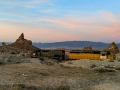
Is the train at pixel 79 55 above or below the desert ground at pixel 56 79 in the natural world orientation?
above

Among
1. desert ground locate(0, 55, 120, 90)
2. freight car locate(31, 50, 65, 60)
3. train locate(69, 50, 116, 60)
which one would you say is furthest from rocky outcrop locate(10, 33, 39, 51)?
desert ground locate(0, 55, 120, 90)

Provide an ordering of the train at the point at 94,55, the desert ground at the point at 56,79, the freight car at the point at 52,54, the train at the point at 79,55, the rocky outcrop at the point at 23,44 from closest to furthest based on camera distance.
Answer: the desert ground at the point at 56,79
the train at the point at 94,55
the train at the point at 79,55
the freight car at the point at 52,54
the rocky outcrop at the point at 23,44

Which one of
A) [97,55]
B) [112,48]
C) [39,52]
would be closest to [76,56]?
[97,55]

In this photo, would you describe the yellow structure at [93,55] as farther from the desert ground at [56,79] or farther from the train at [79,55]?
the desert ground at [56,79]

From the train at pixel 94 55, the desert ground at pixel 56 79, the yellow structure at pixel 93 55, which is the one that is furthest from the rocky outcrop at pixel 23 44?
the desert ground at pixel 56 79

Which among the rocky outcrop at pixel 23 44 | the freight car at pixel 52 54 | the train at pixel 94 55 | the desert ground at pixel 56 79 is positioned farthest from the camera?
the rocky outcrop at pixel 23 44

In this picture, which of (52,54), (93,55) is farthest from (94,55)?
(52,54)

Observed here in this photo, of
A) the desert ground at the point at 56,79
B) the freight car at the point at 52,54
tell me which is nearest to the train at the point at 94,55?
the freight car at the point at 52,54

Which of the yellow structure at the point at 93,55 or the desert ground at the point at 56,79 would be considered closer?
the desert ground at the point at 56,79

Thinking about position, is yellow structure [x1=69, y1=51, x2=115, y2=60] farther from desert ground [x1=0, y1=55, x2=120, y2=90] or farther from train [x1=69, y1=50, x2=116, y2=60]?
desert ground [x1=0, y1=55, x2=120, y2=90]

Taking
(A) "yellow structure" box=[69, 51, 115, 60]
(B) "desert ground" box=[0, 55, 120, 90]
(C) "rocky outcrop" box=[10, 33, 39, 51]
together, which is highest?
(C) "rocky outcrop" box=[10, 33, 39, 51]

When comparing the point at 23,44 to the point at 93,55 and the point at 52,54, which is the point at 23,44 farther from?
the point at 93,55

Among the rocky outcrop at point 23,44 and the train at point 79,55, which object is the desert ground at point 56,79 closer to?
the train at point 79,55

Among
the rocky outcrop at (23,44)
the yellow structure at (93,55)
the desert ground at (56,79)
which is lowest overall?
the desert ground at (56,79)
